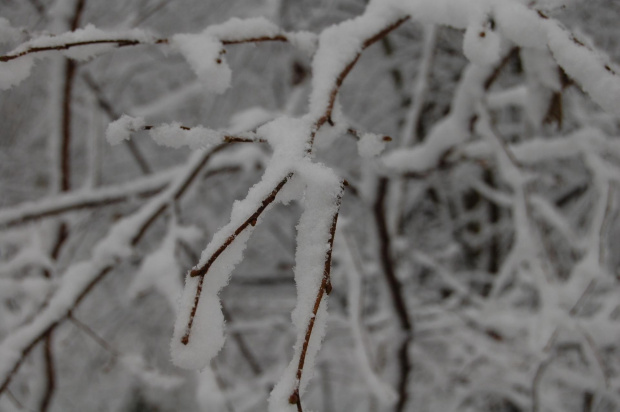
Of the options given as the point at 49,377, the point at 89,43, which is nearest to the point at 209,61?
the point at 89,43

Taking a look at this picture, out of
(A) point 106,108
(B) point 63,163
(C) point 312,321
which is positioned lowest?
(C) point 312,321

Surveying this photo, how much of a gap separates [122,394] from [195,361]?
4261 millimetres

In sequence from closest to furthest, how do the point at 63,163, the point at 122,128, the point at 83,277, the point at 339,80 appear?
1. the point at 122,128
2. the point at 339,80
3. the point at 83,277
4. the point at 63,163

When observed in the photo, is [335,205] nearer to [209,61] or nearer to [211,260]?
[211,260]

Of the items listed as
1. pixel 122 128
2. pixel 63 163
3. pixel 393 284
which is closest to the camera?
pixel 122 128

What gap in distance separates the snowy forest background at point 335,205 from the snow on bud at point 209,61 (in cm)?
1

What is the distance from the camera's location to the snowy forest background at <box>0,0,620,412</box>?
681 mm

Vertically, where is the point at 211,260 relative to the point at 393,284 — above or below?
above

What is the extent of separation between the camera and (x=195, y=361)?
43cm

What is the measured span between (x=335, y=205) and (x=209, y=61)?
351 mm

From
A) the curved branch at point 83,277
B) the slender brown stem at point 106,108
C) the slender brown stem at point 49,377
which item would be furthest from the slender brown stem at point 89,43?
the slender brown stem at point 106,108

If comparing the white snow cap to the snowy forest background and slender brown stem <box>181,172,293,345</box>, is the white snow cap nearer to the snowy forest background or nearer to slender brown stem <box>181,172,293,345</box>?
the snowy forest background

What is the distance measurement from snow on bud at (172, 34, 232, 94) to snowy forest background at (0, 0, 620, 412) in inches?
0.4

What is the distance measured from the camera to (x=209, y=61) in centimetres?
66
